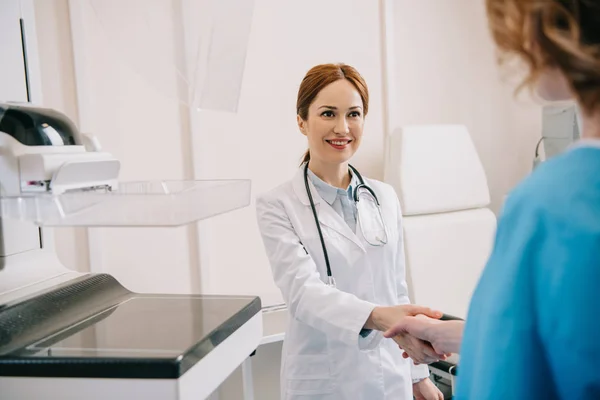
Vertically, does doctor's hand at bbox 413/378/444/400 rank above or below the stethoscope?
below

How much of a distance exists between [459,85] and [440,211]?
2.54 feet

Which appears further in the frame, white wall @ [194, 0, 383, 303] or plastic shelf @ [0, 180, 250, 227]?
white wall @ [194, 0, 383, 303]

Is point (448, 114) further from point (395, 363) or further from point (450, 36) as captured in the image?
point (395, 363)

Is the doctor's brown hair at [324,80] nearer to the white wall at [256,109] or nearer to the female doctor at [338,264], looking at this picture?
the female doctor at [338,264]

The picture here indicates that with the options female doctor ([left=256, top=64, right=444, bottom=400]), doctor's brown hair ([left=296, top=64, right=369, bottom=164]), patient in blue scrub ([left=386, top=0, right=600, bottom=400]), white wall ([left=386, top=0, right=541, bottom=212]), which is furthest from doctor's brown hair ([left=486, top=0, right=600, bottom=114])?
white wall ([left=386, top=0, right=541, bottom=212])

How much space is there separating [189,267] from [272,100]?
758 mm

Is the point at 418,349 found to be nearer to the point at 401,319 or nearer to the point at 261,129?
the point at 401,319

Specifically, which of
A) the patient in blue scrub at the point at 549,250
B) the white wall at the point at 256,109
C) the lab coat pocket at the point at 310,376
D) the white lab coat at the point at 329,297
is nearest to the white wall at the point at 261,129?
the white wall at the point at 256,109

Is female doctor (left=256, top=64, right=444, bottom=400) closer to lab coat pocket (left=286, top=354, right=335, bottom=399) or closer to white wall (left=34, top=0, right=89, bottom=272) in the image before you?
lab coat pocket (left=286, top=354, right=335, bottom=399)

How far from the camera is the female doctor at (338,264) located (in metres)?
1.41

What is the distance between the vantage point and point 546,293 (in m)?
0.59

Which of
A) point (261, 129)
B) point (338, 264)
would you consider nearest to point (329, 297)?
point (338, 264)

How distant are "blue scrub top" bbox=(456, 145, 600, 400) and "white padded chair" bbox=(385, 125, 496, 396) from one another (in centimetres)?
189

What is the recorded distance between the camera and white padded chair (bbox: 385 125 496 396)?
2.54 m
